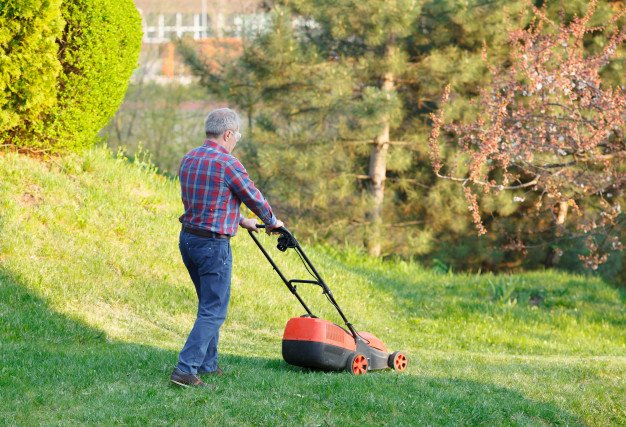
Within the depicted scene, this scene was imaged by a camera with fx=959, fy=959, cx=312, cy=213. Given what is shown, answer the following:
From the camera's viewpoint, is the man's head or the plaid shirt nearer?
the plaid shirt

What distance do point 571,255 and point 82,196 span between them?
11276 mm

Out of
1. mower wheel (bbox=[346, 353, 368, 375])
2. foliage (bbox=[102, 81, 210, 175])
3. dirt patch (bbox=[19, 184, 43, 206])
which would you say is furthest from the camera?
foliage (bbox=[102, 81, 210, 175])

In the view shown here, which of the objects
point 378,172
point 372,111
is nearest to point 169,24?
point 378,172

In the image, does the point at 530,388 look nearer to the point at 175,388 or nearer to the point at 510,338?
the point at 175,388

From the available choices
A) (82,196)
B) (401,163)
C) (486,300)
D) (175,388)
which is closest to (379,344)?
(175,388)

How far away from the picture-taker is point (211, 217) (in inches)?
248

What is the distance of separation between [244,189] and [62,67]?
5.40 meters

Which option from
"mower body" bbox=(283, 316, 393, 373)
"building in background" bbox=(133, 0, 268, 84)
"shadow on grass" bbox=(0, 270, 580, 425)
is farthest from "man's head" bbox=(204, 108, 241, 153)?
"building in background" bbox=(133, 0, 268, 84)

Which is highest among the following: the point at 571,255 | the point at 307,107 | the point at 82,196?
the point at 307,107

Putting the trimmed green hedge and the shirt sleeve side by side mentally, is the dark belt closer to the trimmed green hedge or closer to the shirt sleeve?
the shirt sleeve

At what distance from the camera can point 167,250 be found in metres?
11.0

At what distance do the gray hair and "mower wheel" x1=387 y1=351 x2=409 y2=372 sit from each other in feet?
7.71

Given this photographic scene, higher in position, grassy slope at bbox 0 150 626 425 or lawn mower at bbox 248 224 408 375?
lawn mower at bbox 248 224 408 375

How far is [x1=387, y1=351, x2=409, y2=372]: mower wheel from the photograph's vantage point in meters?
7.57
